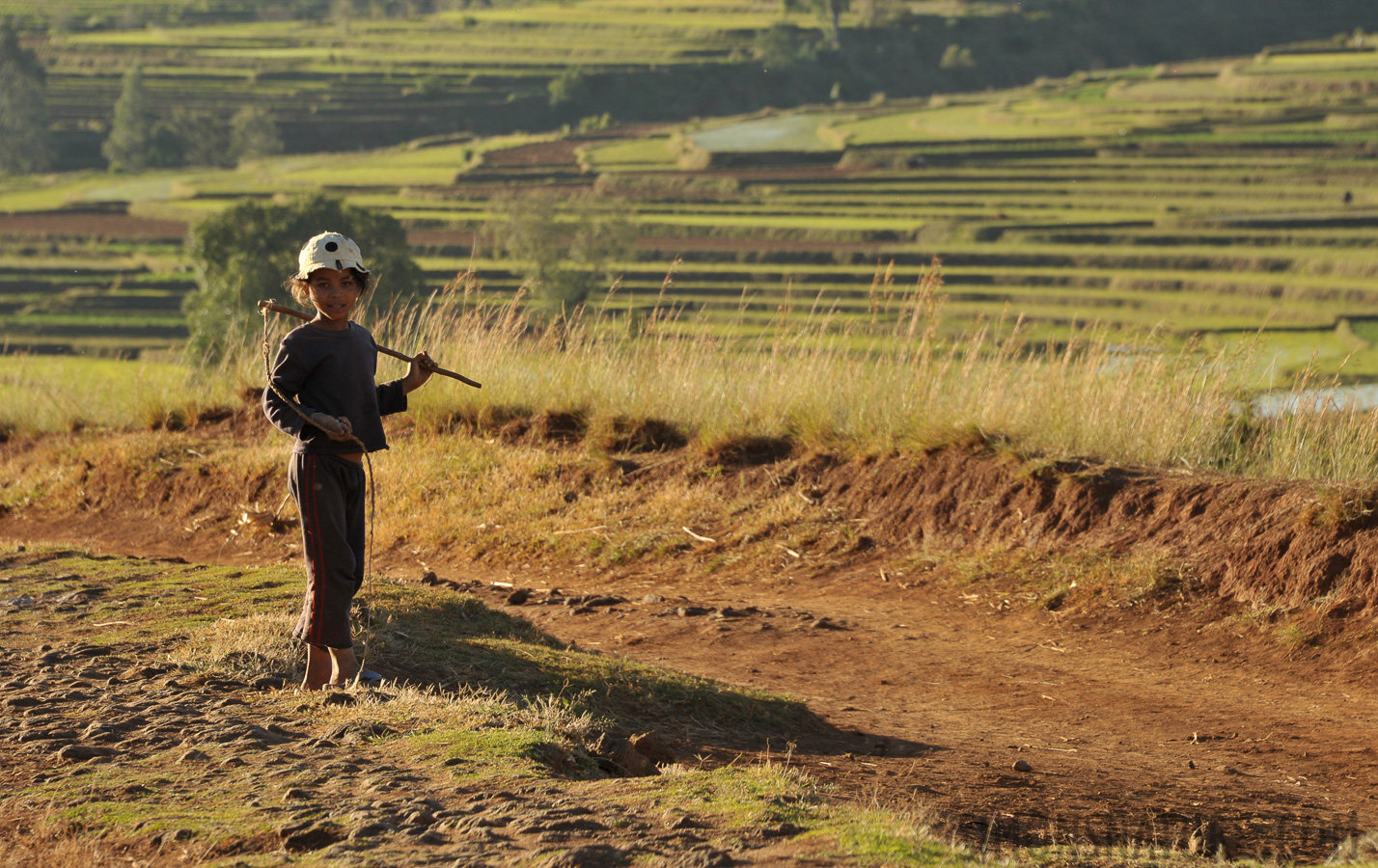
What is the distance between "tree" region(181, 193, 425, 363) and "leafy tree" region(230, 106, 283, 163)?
136ft

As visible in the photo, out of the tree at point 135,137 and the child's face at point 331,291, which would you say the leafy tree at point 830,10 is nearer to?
the tree at point 135,137

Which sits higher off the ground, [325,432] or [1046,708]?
[325,432]

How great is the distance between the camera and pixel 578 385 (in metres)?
10.9

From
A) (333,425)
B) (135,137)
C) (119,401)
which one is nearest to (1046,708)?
(333,425)

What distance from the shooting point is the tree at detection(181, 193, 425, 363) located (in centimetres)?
3812

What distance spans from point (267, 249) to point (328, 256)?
37.5 metres

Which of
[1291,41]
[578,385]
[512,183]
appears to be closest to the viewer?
[578,385]

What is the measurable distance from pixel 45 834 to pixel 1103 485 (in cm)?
616

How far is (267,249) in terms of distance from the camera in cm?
4019

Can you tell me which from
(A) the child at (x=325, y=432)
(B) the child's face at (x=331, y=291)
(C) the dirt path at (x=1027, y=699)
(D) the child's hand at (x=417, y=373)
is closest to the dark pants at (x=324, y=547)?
(A) the child at (x=325, y=432)

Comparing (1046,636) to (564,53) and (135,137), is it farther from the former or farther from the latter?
(564,53)

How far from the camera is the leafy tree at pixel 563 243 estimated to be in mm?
46906

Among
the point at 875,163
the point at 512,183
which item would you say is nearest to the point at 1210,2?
the point at 875,163

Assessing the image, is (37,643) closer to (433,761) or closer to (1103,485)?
(433,761)
